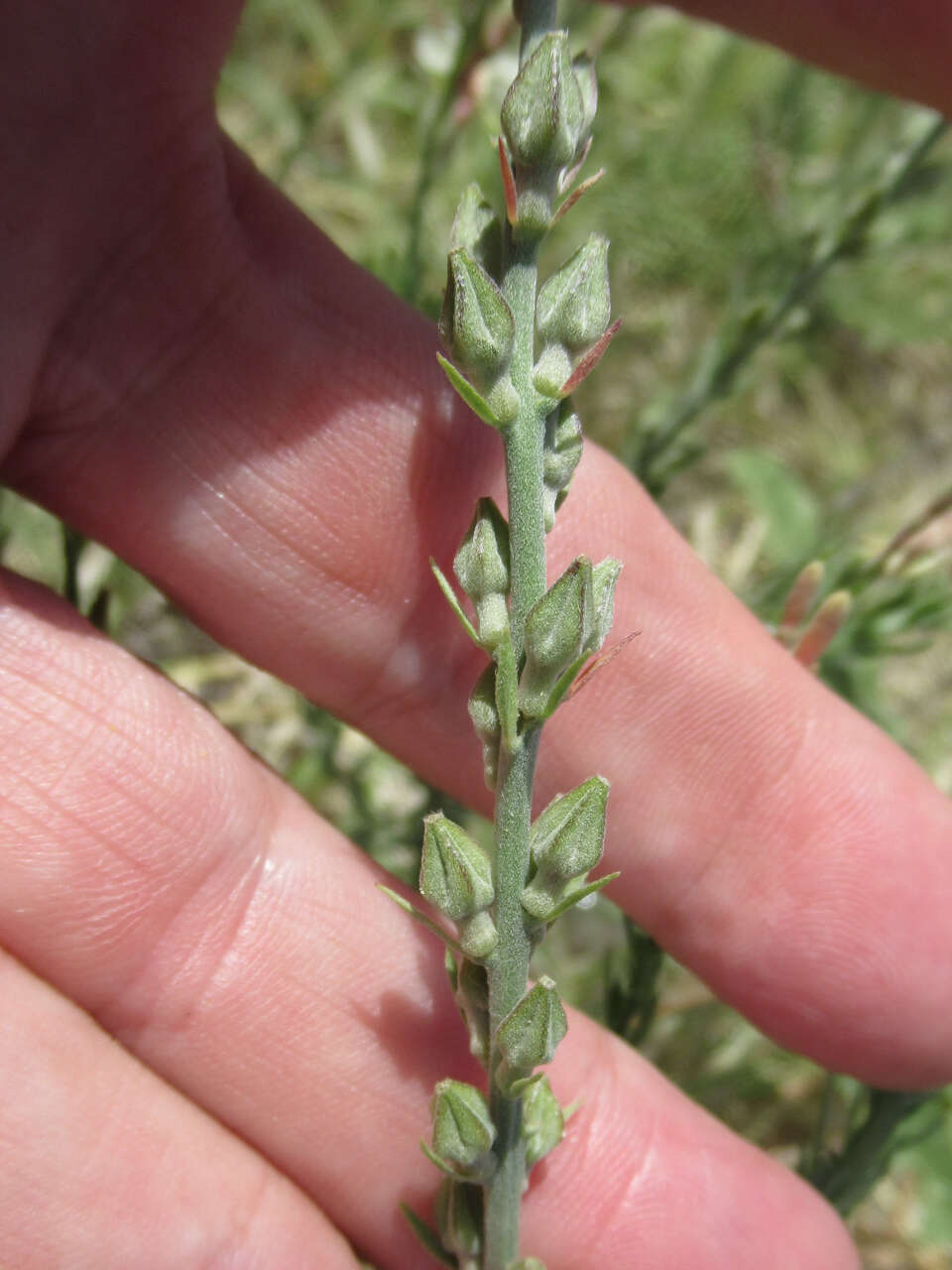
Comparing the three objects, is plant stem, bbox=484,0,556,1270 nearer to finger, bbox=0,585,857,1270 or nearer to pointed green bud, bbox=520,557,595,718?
pointed green bud, bbox=520,557,595,718

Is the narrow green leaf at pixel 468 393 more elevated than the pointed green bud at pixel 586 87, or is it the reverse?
the pointed green bud at pixel 586 87

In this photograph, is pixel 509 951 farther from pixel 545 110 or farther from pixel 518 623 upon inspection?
pixel 545 110

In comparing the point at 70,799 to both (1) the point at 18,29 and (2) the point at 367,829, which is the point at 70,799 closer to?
(2) the point at 367,829

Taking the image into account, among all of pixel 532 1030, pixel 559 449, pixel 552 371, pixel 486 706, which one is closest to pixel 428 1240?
pixel 532 1030

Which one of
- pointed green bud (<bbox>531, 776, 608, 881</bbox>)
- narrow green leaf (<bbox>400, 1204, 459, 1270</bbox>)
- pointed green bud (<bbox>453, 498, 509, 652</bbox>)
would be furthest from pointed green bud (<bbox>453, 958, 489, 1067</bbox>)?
pointed green bud (<bbox>453, 498, 509, 652</bbox>)

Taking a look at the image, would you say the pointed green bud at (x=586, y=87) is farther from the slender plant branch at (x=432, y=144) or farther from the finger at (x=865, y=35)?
the slender plant branch at (x=432, y=144)

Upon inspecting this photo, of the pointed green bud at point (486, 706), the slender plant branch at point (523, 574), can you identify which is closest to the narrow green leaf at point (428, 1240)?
the slender plant branch at point (523, 574)

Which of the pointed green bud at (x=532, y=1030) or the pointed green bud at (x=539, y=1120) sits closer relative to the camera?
the pointed green bud at (x=532, y=1030)
